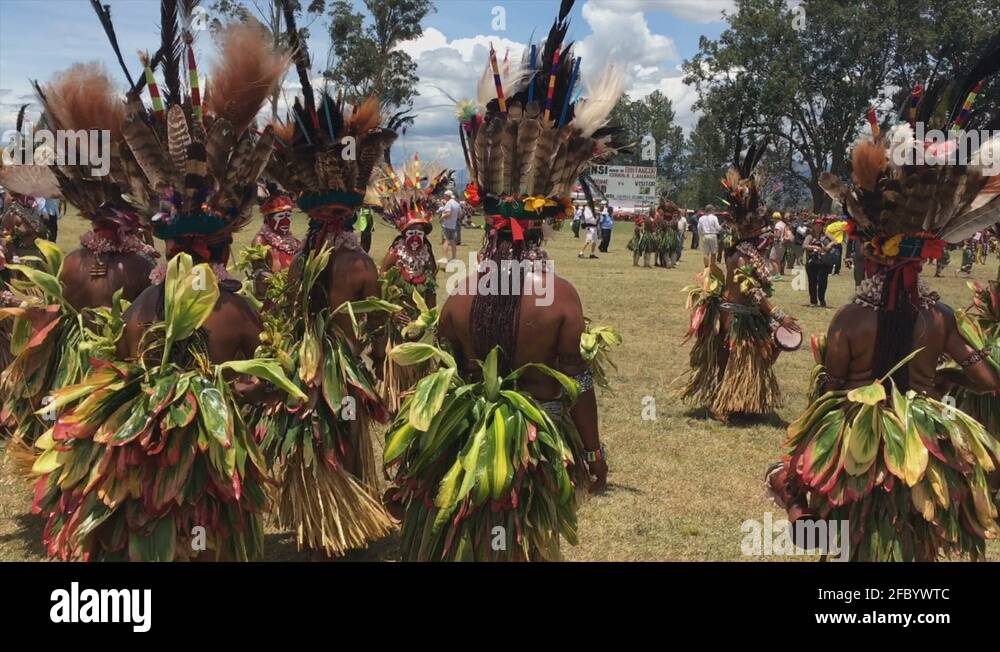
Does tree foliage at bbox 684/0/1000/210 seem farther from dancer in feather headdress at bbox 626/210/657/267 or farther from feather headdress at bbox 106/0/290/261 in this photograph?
feather headdress at bbox 106/0/290/261

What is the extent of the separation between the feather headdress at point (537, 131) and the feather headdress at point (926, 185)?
4.34ft

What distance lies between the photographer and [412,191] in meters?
8.35

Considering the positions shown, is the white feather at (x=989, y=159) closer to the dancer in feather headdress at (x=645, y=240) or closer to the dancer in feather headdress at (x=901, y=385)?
the dancer in feather headdress at (x=901, y=385)

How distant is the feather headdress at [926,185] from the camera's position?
3.87 meters

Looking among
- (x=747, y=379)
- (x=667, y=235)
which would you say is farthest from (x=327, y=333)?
(x=667, y=235)

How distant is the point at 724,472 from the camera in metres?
6.98

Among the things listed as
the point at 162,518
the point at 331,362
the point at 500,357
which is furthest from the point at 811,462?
the point at 162,518

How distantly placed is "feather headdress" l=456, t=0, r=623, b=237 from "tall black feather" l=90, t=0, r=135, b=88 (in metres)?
1.84

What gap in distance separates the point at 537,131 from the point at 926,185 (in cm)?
188

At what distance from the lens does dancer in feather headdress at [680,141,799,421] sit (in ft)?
26.0

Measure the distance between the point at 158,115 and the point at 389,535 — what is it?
2.95m

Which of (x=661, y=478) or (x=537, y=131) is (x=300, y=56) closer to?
(x=537, y=131)

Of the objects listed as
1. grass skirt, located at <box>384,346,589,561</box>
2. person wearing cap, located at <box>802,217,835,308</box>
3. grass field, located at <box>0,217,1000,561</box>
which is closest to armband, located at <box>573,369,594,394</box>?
grass skirt, located at <box>384,346,589,561</box>

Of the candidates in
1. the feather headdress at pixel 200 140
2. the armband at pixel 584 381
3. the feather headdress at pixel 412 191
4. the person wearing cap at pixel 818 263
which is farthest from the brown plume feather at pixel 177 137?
the person wearing cap at pixel 818 263
